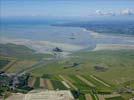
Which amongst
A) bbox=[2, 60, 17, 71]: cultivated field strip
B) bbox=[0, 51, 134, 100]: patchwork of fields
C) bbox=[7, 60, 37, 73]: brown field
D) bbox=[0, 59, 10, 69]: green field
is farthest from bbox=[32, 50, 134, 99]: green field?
bbox=[0, 59, 10, 69]: green field

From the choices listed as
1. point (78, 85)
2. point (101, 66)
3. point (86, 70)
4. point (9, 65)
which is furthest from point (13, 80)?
point (101, 66)

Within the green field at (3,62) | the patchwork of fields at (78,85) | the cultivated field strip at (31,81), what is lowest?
the patchwork of fields at (78,85)

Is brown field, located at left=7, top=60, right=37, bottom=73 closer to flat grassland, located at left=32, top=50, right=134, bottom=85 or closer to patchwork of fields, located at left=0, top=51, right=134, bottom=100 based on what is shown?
patchwork of fields, located at left=0, top=51, right=134, bottom=100

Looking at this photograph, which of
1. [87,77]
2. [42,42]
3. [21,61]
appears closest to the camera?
[87,77]

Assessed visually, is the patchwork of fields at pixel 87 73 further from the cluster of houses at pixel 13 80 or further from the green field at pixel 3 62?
the cluster of houses at pixel 13 80

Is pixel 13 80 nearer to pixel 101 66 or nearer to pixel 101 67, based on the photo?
pixel 101 67

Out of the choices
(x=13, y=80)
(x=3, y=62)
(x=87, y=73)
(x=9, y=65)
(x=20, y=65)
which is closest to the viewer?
(x=13, y=80)

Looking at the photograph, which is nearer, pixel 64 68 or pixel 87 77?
pixel 87 77

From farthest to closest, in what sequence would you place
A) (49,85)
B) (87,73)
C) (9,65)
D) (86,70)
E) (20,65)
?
(20,65) < (9,65) < (86,70) < (87,73) < (49,85)

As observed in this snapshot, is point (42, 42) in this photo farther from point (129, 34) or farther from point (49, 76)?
point (49, 76)

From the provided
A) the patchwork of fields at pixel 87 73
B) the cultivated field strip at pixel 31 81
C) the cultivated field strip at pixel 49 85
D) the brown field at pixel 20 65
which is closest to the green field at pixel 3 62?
the patchwork of fields at pixel 87 73

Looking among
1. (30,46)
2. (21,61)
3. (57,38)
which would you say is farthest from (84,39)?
(21,61)
